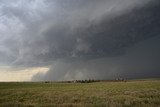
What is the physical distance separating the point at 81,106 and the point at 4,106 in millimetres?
8859

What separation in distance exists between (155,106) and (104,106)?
5.19 m

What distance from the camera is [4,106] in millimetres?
27922

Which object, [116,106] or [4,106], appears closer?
[116,106]

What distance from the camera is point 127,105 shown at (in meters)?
27.0

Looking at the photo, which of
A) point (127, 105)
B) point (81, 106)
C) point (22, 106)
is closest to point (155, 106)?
point (127, 105)

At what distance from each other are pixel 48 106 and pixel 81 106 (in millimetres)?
3797

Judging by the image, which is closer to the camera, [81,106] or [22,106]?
[81,106]

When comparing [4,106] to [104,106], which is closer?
[104,106]

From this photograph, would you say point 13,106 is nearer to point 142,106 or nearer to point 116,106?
point 116,106

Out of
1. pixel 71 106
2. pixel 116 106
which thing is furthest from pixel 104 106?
pixel 71 106

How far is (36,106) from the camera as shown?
27.9m

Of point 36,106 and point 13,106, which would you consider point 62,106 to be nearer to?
point 36,106

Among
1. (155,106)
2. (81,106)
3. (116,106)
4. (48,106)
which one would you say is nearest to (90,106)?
(81,106)

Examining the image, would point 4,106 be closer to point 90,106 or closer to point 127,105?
point 90,106
